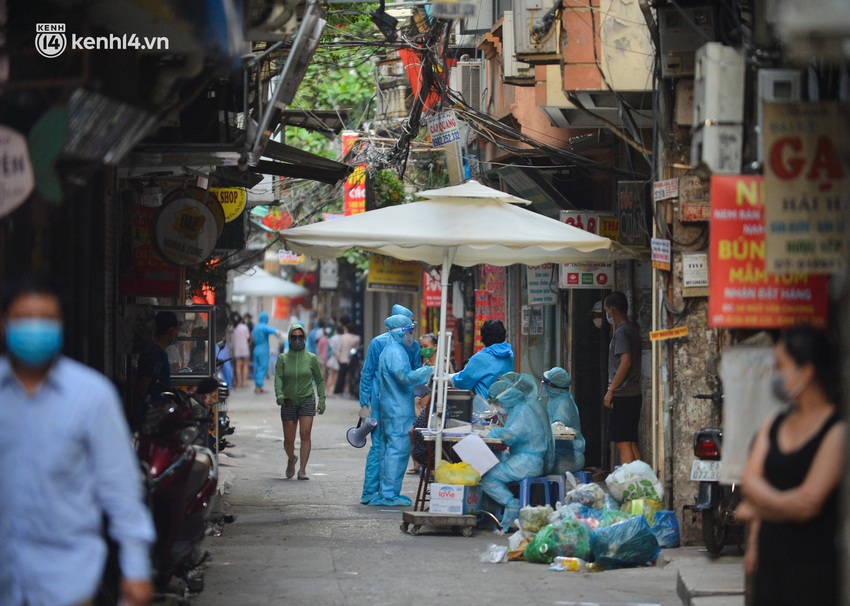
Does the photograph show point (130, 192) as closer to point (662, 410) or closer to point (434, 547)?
point (434, 547)

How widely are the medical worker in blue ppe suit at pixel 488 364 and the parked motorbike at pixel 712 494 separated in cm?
358

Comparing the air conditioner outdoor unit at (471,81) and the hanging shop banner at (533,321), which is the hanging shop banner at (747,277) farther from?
the air conditioner outdoor unit at (471,81)

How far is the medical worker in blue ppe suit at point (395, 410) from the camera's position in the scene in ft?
43.9

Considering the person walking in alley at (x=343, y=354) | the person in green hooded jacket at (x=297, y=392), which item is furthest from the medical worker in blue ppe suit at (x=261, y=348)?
the person in green hooded jacket at (x=297, y=392)

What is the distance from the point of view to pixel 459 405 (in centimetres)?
1220

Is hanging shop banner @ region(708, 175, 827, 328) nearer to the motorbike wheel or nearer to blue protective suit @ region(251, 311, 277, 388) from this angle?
the motorbike wheel

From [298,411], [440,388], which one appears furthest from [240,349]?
[440,388]

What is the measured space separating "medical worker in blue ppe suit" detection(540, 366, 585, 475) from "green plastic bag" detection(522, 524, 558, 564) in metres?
2.16

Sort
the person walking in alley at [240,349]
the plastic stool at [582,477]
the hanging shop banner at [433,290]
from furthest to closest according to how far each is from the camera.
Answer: the person walking in alley at [240,349] < the hanging shop banner at [433,290] < the plastic stool at [582,477]

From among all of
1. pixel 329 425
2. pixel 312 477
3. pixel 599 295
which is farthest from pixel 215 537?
pixel 329 425

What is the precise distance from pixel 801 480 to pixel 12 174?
3741 mm

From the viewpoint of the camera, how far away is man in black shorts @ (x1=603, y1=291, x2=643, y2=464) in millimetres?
12398

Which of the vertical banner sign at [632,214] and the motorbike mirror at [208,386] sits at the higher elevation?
the vertical banner sign at [632,214]

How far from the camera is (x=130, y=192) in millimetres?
12391
